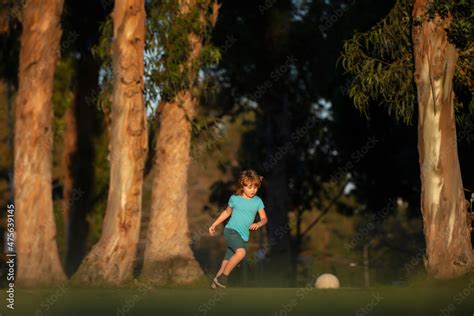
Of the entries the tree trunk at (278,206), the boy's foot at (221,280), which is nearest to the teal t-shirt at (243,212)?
the boy's foot at (221,280)

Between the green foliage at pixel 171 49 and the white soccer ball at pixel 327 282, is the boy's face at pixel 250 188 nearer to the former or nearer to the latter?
the white soccer ball at pixel 327 282

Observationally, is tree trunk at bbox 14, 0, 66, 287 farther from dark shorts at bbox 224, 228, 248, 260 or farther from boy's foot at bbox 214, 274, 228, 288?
dark shorts at bbox 224, 228, 248, 260

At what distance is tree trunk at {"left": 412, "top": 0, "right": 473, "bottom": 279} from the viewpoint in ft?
57.1

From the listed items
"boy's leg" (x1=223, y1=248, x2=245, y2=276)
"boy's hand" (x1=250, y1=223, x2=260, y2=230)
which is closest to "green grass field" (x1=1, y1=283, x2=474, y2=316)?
"boy's leg" (x1=223, y1=248, x2=245, y2=276)

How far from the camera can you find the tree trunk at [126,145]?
2027 cm

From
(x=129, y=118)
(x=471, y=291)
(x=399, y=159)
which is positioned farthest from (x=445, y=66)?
(x=399, y=159)

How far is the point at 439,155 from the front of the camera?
1758cm

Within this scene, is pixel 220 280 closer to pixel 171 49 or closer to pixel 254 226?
pixel 254 226

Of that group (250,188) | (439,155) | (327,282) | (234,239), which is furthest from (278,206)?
(250,188)

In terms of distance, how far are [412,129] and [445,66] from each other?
1461cm

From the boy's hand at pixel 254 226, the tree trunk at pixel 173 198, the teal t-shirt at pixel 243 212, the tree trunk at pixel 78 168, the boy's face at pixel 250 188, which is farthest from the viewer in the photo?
the tree trunk at pixel 78 168

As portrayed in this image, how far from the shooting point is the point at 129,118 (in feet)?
67.1

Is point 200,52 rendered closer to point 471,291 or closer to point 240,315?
point 471,291

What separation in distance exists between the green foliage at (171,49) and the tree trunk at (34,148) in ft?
7.08
